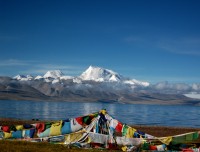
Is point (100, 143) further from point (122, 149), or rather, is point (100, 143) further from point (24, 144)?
point (24, 144)

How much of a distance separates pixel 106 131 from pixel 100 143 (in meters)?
1.20

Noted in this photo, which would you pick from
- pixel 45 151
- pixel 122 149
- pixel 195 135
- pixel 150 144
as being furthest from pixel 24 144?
pixel 195 135

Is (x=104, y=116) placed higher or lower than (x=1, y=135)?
higher

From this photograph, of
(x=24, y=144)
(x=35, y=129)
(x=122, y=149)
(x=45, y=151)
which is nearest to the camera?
(x=45, y=151)

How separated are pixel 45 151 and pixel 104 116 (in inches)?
315

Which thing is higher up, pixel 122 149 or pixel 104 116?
pixel 104 116

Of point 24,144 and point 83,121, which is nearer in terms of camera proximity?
point 24,144

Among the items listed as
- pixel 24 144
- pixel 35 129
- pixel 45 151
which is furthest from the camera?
pixel 35 129

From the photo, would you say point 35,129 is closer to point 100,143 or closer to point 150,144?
point 100,143

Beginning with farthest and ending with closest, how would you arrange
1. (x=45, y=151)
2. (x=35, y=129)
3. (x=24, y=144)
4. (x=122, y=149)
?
1. (x=35, y=129)
2. (x=122, y=149)
3. (x=24, y=144)
4. (x=45, y=151)

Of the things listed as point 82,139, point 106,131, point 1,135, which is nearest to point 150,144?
point 106,131

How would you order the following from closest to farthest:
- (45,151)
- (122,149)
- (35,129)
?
(45,151), (122,149), (35,129)

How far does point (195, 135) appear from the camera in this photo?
29922 mm

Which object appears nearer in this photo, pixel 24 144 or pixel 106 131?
pixel 24 144
